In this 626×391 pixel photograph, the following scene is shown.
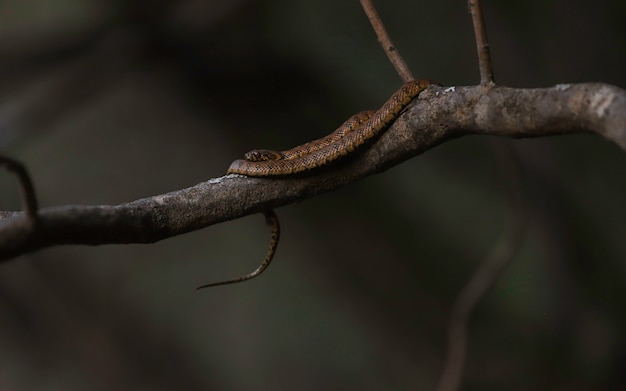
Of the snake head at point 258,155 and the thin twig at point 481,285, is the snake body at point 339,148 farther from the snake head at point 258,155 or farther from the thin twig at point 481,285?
the thin twig at point 481,285

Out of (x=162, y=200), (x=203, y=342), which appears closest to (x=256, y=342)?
(x=203, y=342)

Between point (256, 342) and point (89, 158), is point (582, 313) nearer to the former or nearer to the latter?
point (256, 342)

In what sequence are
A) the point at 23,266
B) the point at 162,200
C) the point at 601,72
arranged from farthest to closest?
1. the point at 23,266
2. the point at 601,72
3. the point at 162,200

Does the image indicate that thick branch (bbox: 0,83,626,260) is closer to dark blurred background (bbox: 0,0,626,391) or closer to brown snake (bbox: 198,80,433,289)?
brown snake (bbox: 198,80,433,289)

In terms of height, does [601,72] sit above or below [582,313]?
above

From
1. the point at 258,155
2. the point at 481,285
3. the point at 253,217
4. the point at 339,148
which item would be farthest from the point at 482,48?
the point at 253,217

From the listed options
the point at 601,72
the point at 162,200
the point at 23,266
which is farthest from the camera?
the point at 23,266

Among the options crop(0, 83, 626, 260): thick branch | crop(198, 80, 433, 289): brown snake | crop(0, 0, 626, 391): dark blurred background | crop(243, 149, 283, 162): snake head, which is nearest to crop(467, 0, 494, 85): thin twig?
crop(0, 83, 626, 260): thick branch

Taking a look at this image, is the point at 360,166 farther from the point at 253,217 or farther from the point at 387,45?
the point at 253,217
